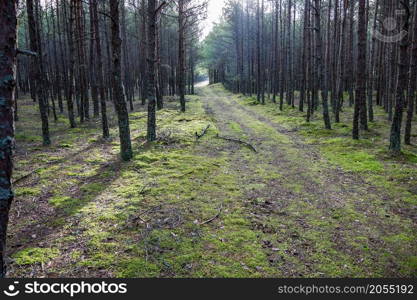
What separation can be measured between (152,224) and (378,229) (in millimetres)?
5011

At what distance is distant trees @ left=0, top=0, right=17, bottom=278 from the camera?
3.55 m

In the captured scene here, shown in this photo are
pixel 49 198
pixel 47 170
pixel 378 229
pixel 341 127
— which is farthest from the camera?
pixel 341 127

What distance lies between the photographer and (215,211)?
7426 mm

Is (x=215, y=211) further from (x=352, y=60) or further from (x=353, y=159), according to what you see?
(x=352, y=60)

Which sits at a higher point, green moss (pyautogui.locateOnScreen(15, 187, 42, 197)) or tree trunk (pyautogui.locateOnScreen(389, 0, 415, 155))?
tree trunk (pyautogui.locateOnScreen(389, 0, 415, 155))

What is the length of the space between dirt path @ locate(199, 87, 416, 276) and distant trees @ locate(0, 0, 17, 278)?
4.38 metres

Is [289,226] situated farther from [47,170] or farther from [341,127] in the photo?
[341,127]

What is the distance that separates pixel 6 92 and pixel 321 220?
21.6ft

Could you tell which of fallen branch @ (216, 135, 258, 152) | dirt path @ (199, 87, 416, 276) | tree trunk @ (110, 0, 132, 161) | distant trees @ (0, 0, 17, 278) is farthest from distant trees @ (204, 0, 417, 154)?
distant trees @ (0, 0, 17, 278)

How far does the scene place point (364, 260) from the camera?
18.0ft

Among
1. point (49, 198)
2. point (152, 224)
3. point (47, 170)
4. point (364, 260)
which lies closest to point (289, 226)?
point (364, 260)

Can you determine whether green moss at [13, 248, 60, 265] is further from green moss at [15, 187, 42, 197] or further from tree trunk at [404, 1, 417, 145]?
tree trunk at [404, 1, 417, 145]

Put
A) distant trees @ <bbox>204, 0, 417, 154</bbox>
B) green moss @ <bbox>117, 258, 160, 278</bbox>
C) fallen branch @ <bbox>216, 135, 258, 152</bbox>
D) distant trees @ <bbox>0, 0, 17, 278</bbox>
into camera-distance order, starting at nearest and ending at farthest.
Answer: distant trees @ <bbox>0, 0, 17, 278</bbox> < green moss @ <bbox>117, 258, 160, 278</bbox> < distant trees @ <bbox>204, 0, 417, 154</bbox> < fallen branch @ <bbox>216, 135, 258, 152</bbox>

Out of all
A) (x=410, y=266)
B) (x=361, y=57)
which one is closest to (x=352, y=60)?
(x=361, y=57)
